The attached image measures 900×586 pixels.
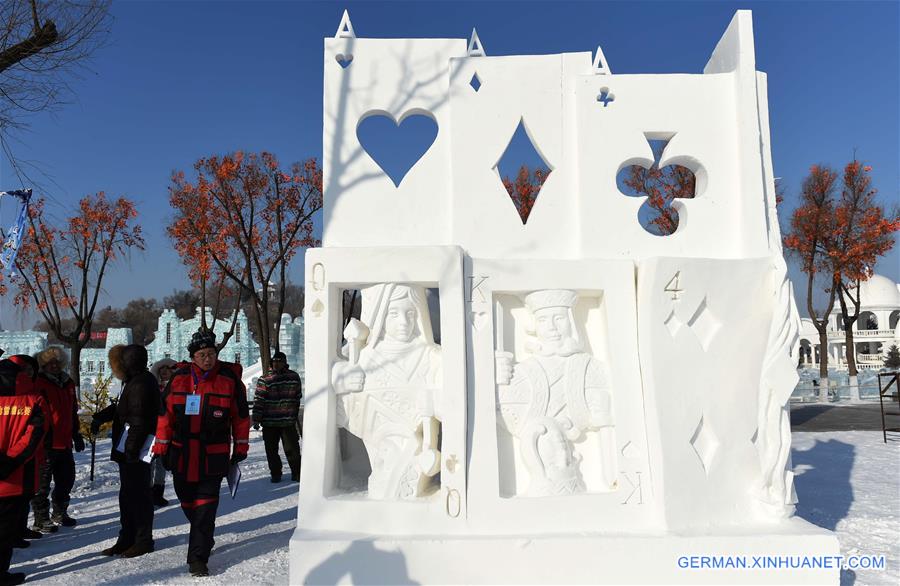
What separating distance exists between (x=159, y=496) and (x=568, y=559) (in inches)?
168

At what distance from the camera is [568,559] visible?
3.88m

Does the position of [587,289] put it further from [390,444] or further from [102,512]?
[102,512]

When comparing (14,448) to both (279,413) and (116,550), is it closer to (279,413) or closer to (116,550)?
(116,550)

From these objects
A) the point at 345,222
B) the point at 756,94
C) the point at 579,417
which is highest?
the point at 756,94

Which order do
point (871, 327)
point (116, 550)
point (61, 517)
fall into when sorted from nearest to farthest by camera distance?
point (116, 550), point (61, 517), point (871, 327)

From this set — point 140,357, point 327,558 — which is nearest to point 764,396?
point 327,558

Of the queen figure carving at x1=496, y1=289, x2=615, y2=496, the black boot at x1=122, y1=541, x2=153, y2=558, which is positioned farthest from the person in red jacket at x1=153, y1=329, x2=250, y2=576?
the queen figure carving at x1=496, y1=289, x2=615, y2=496

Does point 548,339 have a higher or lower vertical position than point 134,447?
higher

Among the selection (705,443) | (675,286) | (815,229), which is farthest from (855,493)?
(815,229)

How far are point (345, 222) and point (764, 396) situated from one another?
327 cm

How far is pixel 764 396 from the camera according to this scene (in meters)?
4.27

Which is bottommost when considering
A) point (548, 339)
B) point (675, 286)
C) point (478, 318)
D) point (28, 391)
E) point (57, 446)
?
point (57, 446)

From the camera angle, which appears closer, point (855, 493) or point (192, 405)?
point (192, 405)

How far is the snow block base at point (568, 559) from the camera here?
12.6 feet
